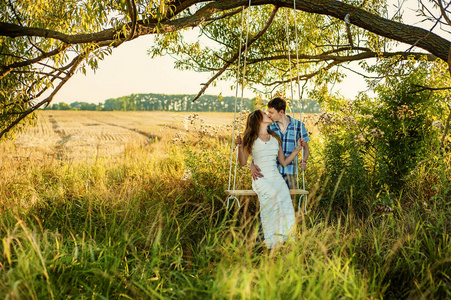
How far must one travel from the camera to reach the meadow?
2.37 metres

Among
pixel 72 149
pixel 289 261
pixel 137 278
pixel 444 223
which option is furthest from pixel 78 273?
pixel 72 149

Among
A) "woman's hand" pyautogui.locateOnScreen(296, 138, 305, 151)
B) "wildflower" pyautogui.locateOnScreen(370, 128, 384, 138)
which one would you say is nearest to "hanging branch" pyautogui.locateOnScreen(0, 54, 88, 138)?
"woman's hand" pyautogui.locateOnScreen(296, 138, 305, 151)

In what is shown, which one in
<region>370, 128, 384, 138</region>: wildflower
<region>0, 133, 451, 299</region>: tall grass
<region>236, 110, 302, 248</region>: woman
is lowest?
<region>0, 133, 451, 299</region>: tall grass

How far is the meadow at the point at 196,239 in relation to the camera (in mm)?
2367

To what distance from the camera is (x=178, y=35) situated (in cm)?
756

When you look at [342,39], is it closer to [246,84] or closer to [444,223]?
[246,84]

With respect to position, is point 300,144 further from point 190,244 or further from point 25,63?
point 25,63

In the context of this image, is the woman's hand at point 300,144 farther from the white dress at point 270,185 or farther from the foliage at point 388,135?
the foliage at point 388,135

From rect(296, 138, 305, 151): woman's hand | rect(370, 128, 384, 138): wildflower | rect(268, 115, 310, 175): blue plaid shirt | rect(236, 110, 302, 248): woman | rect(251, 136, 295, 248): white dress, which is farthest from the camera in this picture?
rect(370, 128, 384, 138): wildflower

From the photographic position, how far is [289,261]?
2621 millimetres

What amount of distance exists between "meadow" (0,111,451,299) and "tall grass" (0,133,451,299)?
19 millimetres

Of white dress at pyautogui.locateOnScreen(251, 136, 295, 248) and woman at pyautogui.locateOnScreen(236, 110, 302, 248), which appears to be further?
woman at pyautogui.locateOnScreen(236, 110, 302, 248)

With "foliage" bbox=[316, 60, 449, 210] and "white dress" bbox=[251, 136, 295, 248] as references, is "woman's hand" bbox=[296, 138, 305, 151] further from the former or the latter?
"foliage" bbox=[316, 60, 449, 210]

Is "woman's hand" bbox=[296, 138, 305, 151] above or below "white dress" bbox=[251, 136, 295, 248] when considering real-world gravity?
above
